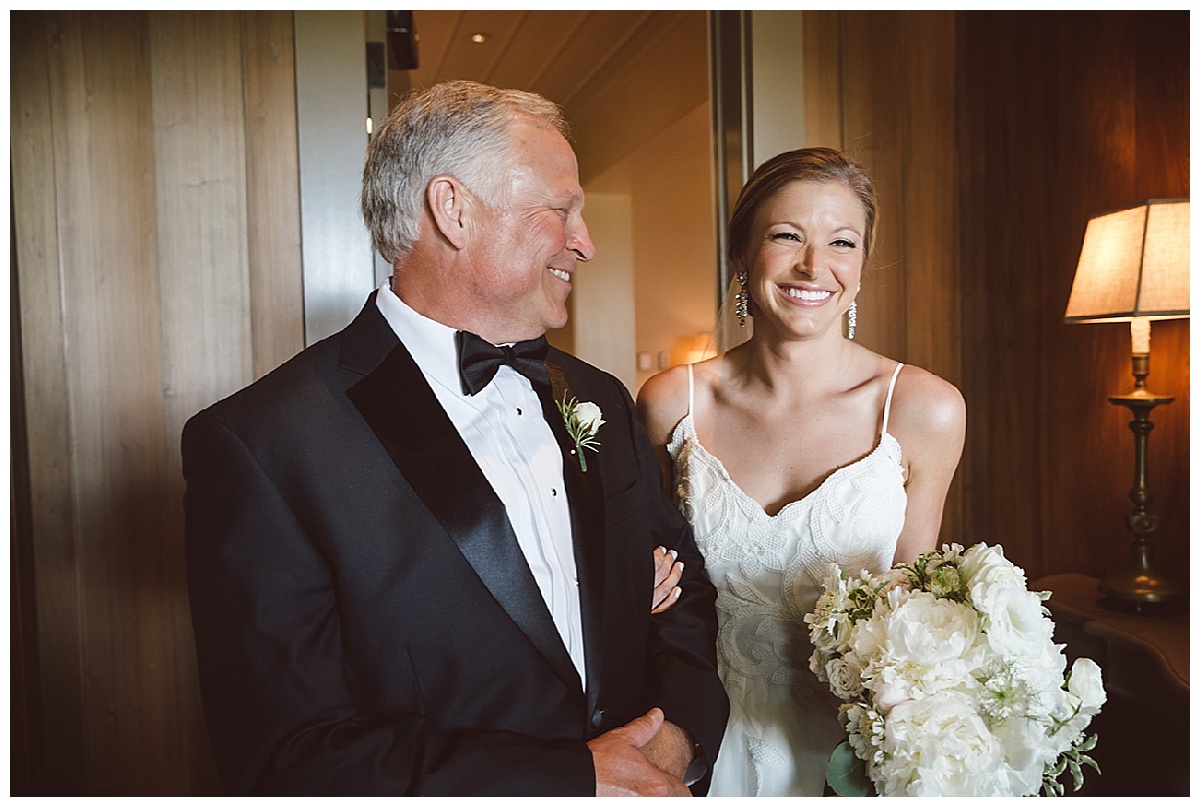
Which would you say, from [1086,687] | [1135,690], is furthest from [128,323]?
[1135,690]

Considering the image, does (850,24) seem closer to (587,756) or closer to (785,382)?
(785,382)

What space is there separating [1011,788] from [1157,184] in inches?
85.7

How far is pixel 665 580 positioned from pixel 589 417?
367 mm

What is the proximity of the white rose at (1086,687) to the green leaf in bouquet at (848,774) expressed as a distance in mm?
316

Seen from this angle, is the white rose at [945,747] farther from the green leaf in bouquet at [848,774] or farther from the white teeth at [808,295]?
the white teeth at [808,295]

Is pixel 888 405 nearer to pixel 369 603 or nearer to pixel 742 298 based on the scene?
pixel 742 298

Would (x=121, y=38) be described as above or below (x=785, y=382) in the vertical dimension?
above

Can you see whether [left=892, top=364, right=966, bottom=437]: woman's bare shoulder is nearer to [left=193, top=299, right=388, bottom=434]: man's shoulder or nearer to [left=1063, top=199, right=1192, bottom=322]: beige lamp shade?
[left=1063, top=199, right=1192, bottom=322]: beige lamp shade

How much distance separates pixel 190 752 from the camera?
2.32 metres

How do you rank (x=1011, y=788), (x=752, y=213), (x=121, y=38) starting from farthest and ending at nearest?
(x=121, y=38) < (x=752, y=213) < (x=1011, y=788)

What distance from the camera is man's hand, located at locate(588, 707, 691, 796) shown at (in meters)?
1.34

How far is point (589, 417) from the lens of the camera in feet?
5.03

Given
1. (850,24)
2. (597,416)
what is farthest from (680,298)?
(597,416)

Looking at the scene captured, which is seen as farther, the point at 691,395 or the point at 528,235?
the point at 691,395
